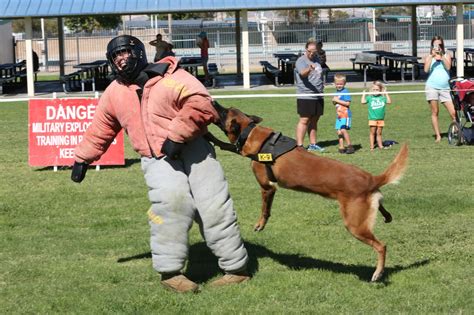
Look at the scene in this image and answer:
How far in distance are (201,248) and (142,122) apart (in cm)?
192

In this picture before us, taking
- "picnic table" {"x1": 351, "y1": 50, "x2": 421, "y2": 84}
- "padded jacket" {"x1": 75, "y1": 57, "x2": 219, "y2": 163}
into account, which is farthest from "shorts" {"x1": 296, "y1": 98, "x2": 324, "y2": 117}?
"picnic table" {"x1": 351, "y1": 50, "x2": 421, "y2": 84}

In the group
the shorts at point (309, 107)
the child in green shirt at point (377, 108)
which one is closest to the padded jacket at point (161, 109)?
the shorts at point (309, 107)

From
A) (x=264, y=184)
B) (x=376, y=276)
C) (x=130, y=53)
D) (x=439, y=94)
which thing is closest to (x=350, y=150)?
(x=439, y=94)

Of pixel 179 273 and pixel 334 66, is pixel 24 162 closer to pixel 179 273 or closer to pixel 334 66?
pixel 179 273

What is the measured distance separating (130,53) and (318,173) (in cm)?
166

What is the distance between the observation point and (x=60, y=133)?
12.6 metres

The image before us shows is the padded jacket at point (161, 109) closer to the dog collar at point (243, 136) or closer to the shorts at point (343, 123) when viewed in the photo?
the dog collar at point (243, 136)

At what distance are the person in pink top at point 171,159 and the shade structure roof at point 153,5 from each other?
20.9m

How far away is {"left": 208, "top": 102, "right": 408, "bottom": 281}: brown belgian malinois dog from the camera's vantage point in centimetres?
614

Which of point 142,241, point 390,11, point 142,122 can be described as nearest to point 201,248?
point 142,241

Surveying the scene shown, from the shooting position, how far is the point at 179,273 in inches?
252

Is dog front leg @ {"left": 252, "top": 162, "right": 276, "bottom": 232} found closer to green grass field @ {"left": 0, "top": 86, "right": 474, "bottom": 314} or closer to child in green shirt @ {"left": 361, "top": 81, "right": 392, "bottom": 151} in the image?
green grass field @ {"left": 0, "top": 86, "right": 474, "bottom": 314}

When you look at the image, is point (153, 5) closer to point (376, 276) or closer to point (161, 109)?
point (161, 109)

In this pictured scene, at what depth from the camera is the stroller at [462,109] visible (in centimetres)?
1403
